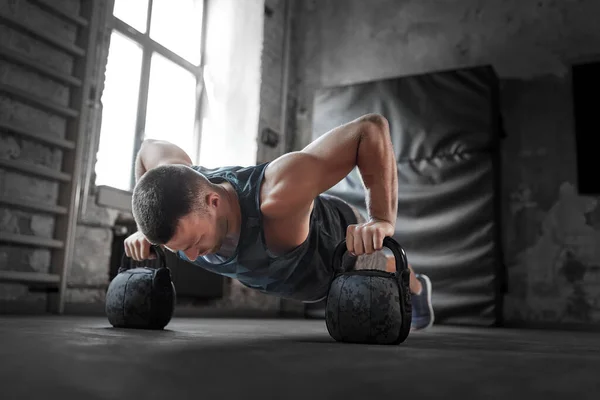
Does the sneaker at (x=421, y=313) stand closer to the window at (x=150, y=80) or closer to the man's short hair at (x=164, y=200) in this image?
the man's short hair at (x=164, y=200)

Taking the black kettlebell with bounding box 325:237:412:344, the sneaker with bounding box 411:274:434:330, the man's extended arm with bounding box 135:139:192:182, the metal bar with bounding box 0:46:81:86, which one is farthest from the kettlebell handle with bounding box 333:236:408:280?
the metal bar with bounding box 0:46:81:86

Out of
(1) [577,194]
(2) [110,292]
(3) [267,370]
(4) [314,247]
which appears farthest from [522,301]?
(3) [267,370]

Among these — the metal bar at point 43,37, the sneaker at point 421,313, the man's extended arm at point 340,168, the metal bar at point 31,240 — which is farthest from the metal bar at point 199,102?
Result: the man's extended arm at point 340,168

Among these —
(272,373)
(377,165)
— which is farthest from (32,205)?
(272,373)

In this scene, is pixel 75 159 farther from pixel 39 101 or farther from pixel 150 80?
pixel 150 80

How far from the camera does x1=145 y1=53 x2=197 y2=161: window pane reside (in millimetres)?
4246

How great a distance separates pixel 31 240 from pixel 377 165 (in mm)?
2098

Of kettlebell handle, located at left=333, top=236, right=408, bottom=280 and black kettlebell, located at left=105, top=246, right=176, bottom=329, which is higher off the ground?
kettlebell handle, located at left=333, top=236, right=408, bottom=280

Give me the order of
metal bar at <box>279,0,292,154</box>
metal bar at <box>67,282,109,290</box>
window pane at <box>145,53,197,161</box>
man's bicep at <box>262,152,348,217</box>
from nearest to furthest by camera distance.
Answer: man's bicep at <box>262,152,348,217</box> → metal bar at <box>67,282,109,290</box> → window pane at <box>145,53,197,161</box> → metal bar at <box>279,0,292,154</box>

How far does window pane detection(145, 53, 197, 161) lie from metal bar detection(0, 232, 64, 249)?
3.94ft

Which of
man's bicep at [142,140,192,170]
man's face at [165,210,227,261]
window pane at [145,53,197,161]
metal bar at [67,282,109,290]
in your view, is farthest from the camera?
window pane at [145,53,197,161]

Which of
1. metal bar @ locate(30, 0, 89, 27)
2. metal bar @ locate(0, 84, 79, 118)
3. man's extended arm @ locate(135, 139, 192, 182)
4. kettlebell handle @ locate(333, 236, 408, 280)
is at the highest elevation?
metal bar @ locate(30, 0, 89, 27)

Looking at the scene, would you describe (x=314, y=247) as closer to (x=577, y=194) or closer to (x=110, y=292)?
(x=110, y=292)

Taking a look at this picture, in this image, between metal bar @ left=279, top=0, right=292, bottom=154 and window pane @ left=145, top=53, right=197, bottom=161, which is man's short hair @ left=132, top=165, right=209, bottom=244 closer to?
window pane @ left=145, top=53, right=197, bottom=161
